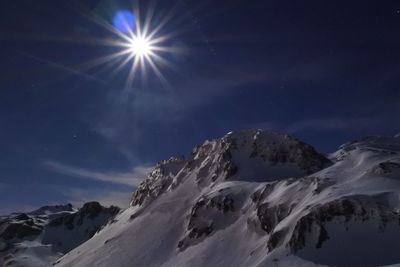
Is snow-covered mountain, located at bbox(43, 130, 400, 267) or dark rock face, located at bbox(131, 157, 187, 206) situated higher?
dark rock face, located at bbox(131, 157, 187, 206)

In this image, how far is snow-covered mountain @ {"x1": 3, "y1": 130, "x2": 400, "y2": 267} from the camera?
3972 cm

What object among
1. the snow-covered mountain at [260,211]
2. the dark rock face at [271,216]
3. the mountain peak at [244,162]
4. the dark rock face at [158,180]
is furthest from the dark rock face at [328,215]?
the dark rock face at [158,180]

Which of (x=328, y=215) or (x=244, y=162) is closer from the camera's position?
(x=328, y=215)

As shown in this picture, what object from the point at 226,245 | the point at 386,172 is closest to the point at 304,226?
the point at 386,172

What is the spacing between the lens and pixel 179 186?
301 ft

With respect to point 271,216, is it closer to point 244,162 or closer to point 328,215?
point 328,215

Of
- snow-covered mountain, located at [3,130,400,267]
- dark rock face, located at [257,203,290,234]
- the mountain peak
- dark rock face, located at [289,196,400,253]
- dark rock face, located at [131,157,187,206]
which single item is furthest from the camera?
dark rock face, located at [131,157,187,206]

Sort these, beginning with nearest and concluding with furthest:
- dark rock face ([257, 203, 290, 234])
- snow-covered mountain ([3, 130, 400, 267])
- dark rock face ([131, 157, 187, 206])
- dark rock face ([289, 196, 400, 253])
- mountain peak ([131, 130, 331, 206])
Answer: snow-covered mountain ([3, 130, 400, 267]), dark rock face ([289, 196, 400, 253]), dark rock face ([257, 203, 290, 234]), mountain peak ([131, 130, 331, 206]), dark rock face ([131, 157, 187, 206])

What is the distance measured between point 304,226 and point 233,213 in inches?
931

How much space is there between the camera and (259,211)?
5575 cm

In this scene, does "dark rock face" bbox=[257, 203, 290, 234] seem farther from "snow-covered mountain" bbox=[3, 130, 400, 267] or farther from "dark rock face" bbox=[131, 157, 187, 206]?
"dark rock face" bbox=[131, 157, 187, 206]

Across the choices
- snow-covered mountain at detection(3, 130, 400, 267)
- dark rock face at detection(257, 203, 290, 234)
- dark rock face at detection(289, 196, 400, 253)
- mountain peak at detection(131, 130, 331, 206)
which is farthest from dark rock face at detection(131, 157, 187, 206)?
dark rock face at detection(289, 196, 400, 253)

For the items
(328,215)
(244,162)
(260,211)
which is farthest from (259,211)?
(244,162)

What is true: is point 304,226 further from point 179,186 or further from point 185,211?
point 179,186
